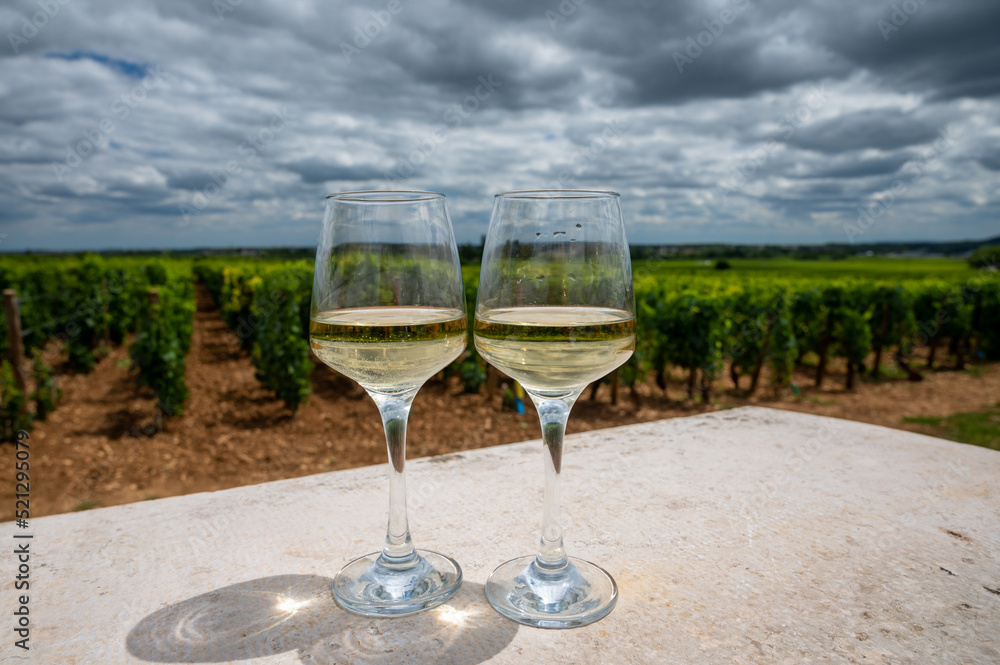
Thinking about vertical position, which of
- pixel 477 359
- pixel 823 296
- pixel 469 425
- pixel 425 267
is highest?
pixel 425 267

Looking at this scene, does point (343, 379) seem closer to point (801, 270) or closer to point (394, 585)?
point (394, 585)

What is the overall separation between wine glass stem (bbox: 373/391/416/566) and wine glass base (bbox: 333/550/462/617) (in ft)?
0.10

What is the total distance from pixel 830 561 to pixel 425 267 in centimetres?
135

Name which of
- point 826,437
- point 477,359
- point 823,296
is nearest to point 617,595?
point 826,437

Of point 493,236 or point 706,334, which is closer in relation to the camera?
point 493,236

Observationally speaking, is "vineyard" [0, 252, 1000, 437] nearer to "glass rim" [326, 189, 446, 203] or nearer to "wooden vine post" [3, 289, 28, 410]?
"wooden vine post" [3, 289, 28, 410]

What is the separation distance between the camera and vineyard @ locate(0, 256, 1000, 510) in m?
8.11

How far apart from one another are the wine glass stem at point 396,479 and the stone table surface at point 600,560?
0.56 ft

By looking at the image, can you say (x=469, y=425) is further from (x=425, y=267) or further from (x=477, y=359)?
(x=425, y=267)

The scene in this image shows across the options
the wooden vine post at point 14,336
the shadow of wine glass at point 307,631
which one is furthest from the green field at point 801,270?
the shadow of wine glass at point 307,631

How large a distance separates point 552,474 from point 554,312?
40 cm

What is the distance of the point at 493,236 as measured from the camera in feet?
4.97

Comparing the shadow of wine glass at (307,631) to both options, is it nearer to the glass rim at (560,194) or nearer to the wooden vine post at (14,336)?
the glass rim at (560,194)

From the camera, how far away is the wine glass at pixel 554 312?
1.41 m
